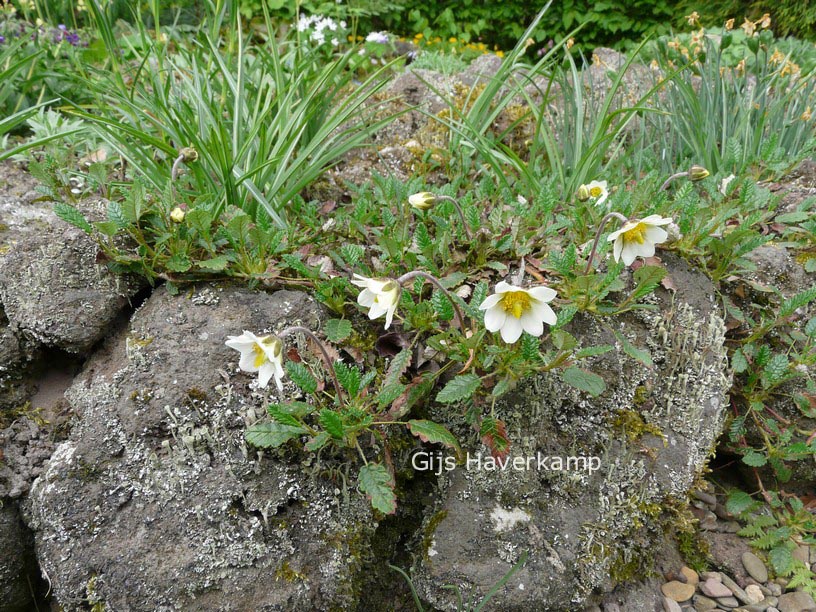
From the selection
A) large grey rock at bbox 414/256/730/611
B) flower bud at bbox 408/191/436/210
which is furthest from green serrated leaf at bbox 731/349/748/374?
flower bud at bbox 408/191/436/210

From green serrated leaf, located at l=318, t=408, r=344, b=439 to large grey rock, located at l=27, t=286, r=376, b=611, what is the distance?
193 mm

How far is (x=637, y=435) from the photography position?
66.2 inches

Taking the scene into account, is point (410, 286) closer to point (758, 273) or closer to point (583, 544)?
point (583, 544)

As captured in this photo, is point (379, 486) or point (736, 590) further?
point (736, 590)

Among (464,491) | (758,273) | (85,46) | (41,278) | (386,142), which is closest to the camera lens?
(464,491)

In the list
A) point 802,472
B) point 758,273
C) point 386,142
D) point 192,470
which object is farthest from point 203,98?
point 802,472

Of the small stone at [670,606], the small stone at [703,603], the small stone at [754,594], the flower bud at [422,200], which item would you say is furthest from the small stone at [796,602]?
the flower bud at [422,200]

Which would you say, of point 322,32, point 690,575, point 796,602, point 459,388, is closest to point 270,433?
point 459,388

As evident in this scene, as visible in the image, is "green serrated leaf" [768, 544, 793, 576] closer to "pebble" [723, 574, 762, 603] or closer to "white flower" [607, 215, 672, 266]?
"pebble" [723, 574, 762, 603]

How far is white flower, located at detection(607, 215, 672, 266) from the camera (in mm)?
1494

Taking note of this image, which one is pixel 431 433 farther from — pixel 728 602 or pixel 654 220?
pixel 728 602

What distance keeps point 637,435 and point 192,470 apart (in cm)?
116

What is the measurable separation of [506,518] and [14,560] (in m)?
1.22

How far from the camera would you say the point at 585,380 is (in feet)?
4.68
